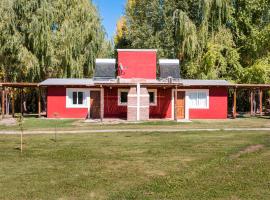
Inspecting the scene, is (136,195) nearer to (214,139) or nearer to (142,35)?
(214,139)

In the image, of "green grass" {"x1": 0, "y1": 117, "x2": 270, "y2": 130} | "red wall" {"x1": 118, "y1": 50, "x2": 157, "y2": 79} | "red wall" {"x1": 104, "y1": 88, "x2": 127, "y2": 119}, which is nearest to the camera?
"green grass" {"x1": 0, "y1": 117, "x2": 270, "y2": 130}

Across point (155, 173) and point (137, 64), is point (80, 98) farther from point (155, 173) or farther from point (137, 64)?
point (155, 173)

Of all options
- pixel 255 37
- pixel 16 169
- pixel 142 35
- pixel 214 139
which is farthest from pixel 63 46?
pixel 16 169

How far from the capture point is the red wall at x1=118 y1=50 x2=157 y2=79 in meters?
34.8

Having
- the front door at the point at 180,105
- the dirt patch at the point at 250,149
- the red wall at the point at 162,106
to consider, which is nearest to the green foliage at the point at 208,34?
the front door at the point at 180,105

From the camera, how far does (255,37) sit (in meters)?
42.5

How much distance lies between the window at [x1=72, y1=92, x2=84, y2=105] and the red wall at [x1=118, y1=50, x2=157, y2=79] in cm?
350

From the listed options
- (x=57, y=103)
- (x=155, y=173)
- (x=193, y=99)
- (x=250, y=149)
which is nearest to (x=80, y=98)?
(x=57, y=103)

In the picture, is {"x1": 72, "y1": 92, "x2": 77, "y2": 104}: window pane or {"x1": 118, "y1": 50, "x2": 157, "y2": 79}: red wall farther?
{"x1": 118, "y1": 50, "x2": 157, "y2": 79}: red wall

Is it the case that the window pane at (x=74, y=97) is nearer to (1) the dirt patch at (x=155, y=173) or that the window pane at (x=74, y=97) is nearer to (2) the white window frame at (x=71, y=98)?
(2) the white window frame at (x=71, y=98)

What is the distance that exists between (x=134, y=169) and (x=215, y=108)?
2283cm

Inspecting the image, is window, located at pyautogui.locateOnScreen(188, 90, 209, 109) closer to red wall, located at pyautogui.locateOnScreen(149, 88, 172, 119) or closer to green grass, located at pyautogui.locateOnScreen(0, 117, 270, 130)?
red wall, located at pyautogui.locateOnScreen(149, 88, 172, 119)

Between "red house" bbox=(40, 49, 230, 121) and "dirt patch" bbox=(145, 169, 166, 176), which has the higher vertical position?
"red house" bbox=(40, 49, 230, 121)

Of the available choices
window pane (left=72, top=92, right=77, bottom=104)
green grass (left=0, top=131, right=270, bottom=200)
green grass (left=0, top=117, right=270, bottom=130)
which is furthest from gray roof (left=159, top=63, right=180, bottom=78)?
green grass (left=0, top=131, right=270, bottom=200)
